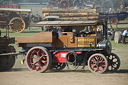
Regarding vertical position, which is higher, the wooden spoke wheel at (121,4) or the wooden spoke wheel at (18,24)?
the wooden spoke wheel at (121,4)

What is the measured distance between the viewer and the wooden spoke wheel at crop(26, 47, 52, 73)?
1055cm

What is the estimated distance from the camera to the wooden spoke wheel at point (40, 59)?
10555 mm

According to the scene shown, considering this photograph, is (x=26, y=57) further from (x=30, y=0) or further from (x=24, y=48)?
(x=30, y=0)

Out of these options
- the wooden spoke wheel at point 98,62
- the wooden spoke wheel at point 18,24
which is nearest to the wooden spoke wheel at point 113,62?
the wooden spoke wheel at point 98,62

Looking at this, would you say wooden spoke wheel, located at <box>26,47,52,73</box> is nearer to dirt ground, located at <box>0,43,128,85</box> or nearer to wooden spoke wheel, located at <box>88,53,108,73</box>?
dirt ground, located at <box>0,43,128,85</box>

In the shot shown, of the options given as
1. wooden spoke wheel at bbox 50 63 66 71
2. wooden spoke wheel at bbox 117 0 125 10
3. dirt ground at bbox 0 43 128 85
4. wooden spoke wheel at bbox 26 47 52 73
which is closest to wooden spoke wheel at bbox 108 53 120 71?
dirt ground at bbox 0 43 128 85

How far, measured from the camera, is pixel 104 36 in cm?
1060

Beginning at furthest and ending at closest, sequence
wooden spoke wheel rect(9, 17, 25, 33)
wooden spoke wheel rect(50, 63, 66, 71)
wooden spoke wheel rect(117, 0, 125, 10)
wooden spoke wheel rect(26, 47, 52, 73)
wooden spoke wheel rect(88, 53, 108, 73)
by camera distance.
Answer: wooden spoke wheel rect(117, 0, 125, 10), wooden spoke wheel rect(9, 17, 25, 33), wooden spoke wheel rect(50, 63, 66, 71), wooden spoke wheel rect(26, 47, 52, 73), wooden spoke wheel rect(88, 53, 108, 73)

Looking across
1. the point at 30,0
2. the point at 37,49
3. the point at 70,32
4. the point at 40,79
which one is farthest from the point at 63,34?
the point at 30,0

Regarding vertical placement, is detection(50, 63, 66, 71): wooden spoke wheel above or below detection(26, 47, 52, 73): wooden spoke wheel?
below

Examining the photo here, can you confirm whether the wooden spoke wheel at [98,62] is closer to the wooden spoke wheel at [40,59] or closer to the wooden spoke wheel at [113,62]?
the wooden spoke wheel at [113,62]

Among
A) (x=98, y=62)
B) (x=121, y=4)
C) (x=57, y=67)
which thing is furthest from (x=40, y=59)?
(x=121, y=4)

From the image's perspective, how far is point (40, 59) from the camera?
10.7 meters

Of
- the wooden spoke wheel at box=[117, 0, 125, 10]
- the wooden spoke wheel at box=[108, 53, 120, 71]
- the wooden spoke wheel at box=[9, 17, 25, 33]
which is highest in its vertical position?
the wooden spoke wheel at box=[117, 0, 125, 10]
